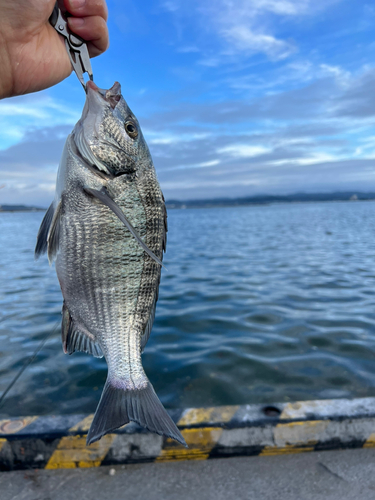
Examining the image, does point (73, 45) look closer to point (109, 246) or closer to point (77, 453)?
point (109, 246)

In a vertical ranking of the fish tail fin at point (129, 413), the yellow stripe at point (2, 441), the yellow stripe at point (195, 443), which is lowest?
the yellow stripe at point (195, 443)

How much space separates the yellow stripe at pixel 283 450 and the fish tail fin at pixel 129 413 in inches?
70.0

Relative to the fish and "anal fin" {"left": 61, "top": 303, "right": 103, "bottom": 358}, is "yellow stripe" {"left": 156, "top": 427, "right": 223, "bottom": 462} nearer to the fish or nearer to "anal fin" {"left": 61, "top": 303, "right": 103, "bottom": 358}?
the fish

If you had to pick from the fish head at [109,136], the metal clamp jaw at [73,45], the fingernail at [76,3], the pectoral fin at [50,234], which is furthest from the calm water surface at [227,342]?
the fingernail at [76,3]

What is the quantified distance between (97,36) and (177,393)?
430 centimetres

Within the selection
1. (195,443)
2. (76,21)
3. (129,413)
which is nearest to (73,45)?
(76,21)

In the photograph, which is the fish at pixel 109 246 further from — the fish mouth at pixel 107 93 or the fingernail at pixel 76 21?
the fingernail at pixel 76 21

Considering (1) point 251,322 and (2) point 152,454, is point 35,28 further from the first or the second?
(1) point 251,322

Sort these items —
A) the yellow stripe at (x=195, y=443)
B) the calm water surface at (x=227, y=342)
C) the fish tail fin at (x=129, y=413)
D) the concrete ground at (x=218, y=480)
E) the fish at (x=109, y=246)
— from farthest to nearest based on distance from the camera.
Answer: the calm water surface at (x=227, y=342)
the yellow stripe at (x=195, y=443)
the concrete ground at (x=218, y=480)
the fish at (x=109, y=246)
the fish tail fin at (x=129, y=413)

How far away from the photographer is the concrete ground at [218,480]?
2.97 m

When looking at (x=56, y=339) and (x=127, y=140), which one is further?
(x=56, y=339)

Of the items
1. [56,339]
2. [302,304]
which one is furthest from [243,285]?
[56,339]

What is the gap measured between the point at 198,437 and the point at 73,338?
1.78m

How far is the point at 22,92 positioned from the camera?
2.50 metres
